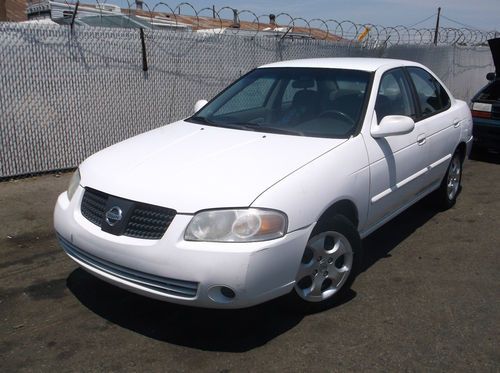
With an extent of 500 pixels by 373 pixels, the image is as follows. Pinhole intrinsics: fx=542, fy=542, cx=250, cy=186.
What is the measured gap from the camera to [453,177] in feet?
19.3

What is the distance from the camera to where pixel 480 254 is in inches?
185

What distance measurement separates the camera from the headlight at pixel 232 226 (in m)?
3.00

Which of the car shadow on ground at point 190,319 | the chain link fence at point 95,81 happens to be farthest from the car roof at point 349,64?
the chain link fence at point 95,81

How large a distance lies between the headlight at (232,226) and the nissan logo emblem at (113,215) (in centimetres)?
48

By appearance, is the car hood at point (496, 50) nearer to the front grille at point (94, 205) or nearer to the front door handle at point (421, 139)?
the front door handle at point (421, 139)

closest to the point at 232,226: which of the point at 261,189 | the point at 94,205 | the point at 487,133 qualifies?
the point at 261,189

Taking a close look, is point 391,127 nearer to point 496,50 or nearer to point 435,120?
point 435,120

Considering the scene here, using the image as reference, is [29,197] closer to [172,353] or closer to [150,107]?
[150,107]

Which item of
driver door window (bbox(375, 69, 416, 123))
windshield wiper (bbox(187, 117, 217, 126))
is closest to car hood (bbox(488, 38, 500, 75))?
driver door window (bbox(375, 69, 416, 123))

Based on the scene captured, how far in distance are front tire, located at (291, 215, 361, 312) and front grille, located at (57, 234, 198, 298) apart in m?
0.70

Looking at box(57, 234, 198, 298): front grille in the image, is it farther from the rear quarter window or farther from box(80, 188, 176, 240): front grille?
the rear quarter window

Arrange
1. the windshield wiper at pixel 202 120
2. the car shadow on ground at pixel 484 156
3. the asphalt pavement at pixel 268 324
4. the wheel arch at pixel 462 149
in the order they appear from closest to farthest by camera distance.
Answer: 1. the asphalt pavement at pixel 268 324
2. the windshield wiper at pixel 202 120
3. the wheel arch at pixel 462 149
4. the car shadow on ground at pixel 484 156

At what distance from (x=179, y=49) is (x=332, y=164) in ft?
16.6

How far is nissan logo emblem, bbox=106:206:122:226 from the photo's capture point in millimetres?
3207
